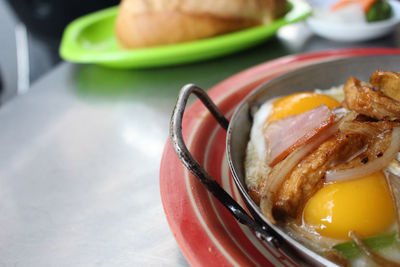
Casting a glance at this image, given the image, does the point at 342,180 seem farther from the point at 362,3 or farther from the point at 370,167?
the point at 362,3

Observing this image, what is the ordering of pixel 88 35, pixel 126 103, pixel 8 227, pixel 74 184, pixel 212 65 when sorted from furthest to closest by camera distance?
pixel 88 35, pixel 212 65, pixel 126 103, pixel 74 184, pixel 8 227

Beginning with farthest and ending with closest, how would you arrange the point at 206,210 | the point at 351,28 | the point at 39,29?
the point at 39,29 < the point at 351,28 < the point at 206,210

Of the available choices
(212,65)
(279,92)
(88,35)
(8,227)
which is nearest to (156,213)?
(8,227)

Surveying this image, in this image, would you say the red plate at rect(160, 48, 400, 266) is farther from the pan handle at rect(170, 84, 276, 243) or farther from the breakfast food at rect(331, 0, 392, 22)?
the breakfast food at rect(331, 0, 392, 22)

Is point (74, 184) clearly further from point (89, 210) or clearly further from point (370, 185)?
point (370, 185)

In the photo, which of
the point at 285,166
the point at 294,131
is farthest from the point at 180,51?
the point at 285,166

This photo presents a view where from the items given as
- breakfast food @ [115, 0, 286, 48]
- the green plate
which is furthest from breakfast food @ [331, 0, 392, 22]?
breakfast food @ [115, 0, 286, 48]

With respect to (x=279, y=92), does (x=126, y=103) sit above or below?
below
